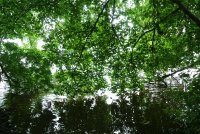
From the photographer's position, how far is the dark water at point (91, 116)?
71.3 ft

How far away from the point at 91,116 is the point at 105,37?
9422 millimetres

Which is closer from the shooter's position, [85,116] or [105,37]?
[105,37]

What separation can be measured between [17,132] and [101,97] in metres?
14.6

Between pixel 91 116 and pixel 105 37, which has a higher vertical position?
pixel 105 37

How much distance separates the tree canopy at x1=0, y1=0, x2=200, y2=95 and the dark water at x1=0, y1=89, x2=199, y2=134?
9.75ft

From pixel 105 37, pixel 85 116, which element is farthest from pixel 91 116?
pixel 105 37

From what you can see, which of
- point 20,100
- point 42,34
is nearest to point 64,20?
point 42,34

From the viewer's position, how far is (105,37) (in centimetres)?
1875

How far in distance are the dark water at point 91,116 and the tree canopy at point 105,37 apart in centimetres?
297

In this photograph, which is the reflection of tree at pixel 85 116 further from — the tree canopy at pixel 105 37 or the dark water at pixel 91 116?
the tree canopy at pixel 105 37

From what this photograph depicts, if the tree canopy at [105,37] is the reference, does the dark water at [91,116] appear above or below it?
below

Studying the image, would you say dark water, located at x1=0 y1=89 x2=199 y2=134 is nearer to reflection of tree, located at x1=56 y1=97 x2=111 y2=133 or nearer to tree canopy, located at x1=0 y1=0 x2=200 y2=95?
reflection of tree, located at x1=56 y1=97 x2=111 y2=133

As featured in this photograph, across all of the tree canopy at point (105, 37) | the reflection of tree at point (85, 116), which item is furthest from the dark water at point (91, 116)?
the tree canopy at point (105, 37)

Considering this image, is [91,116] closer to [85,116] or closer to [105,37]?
[85,116]
